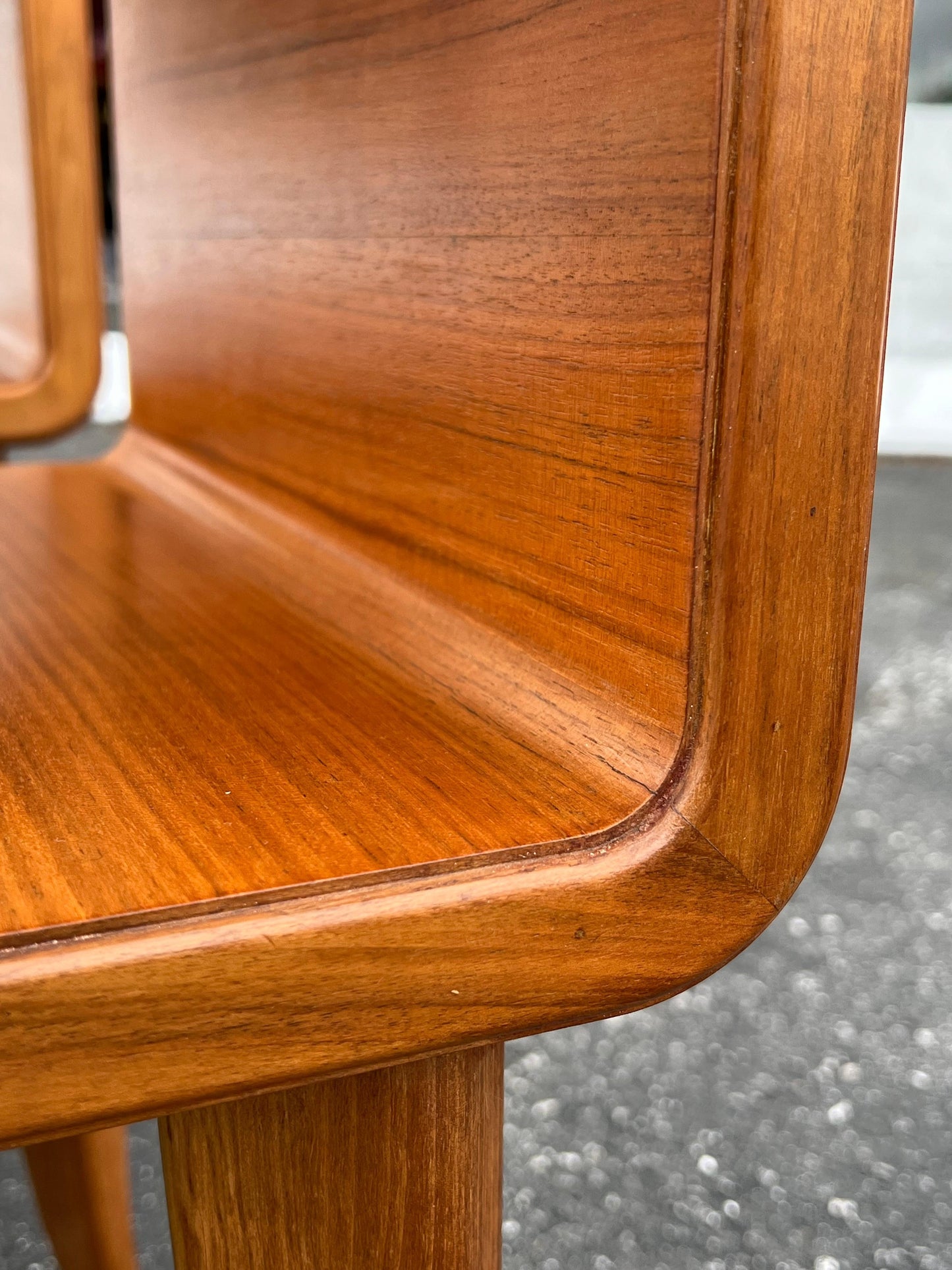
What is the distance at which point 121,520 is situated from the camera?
1.28ft

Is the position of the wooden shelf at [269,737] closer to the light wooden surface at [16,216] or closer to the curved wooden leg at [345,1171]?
the curved wooden leg at [345,1171]

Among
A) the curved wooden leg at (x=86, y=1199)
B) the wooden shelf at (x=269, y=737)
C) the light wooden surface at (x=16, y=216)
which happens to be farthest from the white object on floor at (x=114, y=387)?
the wooden shelf at (x=269, y=737)

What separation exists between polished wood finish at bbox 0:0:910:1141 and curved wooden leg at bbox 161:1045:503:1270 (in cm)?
6

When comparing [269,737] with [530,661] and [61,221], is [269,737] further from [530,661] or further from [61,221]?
[61,221]

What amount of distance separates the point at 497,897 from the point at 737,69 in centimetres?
11

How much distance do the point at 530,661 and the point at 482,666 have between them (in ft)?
0.05

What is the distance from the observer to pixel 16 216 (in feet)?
2.13

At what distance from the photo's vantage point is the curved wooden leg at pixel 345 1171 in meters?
0.22

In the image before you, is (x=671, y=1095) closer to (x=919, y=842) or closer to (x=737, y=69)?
(x=919, y=842)

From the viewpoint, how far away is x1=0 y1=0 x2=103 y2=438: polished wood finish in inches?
22.7

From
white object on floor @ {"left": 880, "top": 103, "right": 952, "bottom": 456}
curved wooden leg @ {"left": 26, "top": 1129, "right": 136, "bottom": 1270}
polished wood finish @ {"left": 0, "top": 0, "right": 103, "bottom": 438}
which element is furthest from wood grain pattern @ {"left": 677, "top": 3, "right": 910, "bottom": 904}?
white object on floor @ {"left": 880, "top": 103, "right": 952, "bottom": 456}

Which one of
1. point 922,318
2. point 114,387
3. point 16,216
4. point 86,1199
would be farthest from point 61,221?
point 114,387

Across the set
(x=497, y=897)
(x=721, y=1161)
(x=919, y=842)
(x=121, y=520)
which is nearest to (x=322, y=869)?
(x=497, y=897)

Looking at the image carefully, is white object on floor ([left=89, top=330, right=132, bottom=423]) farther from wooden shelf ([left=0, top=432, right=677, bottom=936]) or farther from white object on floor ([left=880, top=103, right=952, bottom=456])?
wooden shelf ([left=0, top=432, right=677, bottom=936])
